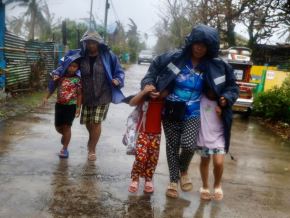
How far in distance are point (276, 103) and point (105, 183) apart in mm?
7643

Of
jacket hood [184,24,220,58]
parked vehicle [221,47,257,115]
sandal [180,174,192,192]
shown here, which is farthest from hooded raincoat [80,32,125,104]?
parked vehicle [221,47,257,115]

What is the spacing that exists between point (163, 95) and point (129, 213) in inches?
46.9

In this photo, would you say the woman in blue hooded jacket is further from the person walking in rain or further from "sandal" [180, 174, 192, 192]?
the person walking in rain

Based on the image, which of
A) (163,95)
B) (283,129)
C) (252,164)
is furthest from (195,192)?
(283,129)

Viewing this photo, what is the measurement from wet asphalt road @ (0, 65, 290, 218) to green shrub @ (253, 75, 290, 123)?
11.6 feet

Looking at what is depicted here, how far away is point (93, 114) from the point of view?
5.98m

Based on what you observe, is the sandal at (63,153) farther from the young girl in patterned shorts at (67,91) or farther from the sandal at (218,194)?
the sandal at (218,194)

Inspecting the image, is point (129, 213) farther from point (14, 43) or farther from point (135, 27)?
point (135, 27)

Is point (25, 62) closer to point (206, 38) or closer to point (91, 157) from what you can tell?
point (91, 157)

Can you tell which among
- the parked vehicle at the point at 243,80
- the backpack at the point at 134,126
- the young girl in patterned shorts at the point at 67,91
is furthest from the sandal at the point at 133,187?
the parked vehicle at the point at 243,80

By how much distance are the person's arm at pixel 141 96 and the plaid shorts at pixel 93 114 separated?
1.19 metres

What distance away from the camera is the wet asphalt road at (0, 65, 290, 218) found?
4391 mm

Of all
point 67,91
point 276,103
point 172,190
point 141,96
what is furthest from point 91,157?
point 276,103

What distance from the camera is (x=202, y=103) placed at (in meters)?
4.70
